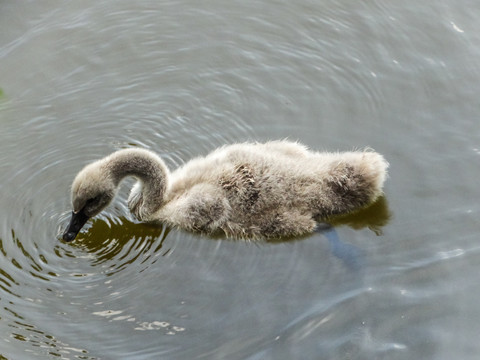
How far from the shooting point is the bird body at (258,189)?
710 cm

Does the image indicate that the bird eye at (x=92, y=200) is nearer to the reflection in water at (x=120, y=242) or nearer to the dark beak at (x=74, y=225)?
the dark beak at (x=74, y=225)

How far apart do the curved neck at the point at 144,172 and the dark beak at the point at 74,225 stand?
433 millimetres

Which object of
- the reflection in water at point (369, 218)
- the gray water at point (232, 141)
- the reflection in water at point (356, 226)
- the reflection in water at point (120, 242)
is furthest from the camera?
the reflection in water at point (369, 218)

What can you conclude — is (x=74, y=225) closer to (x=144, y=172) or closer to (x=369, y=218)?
(x=144, y=172)

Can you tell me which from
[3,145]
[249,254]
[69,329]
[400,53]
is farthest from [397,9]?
[69,329]

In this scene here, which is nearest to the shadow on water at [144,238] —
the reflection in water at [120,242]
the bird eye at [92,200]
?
the reflection in water at [120,242]

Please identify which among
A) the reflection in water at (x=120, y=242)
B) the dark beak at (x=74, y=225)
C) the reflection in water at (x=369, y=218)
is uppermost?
the reflection in water at (x=369, y=218)

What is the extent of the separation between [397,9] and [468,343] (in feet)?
15.4

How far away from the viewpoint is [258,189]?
7.11 metres

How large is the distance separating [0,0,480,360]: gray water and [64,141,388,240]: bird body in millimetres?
201

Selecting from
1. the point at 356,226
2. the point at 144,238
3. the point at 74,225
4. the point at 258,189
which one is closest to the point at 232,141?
the point at 258,189

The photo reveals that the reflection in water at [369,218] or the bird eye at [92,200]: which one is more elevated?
the reflection in water at [369,218]

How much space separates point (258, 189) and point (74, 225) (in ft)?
5.52

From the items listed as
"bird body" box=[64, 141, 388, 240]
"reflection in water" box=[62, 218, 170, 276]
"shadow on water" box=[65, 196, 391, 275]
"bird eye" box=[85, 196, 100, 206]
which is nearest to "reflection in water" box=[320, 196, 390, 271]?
"shadow on water" box=[65, 196, 391, 275]
